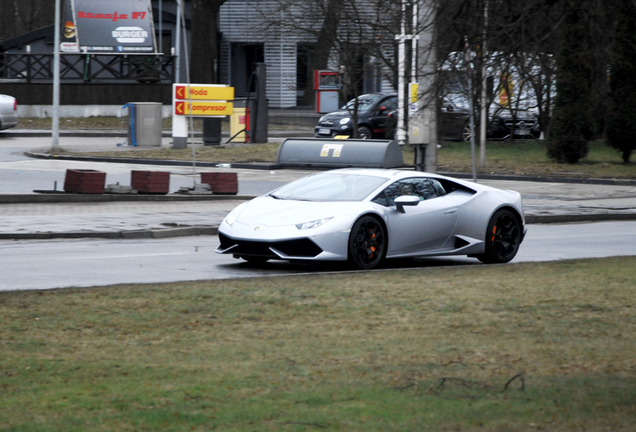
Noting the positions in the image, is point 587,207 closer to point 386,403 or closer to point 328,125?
point 328,125

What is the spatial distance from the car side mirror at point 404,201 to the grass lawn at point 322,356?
1952 millimetres

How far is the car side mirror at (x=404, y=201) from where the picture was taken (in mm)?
11398

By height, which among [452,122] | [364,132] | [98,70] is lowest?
[364,132]

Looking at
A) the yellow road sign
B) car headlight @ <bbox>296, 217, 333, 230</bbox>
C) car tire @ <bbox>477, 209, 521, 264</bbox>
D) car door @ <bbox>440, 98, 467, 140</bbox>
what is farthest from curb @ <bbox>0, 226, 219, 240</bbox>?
car door @ <bbox>440, 98, 467, 140</bbox>

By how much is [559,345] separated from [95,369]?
10.0 feet

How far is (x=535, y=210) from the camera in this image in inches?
781

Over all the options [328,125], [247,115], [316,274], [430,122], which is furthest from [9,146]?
[316,274]

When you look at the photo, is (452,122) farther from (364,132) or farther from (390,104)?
(364,132)

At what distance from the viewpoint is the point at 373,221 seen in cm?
1125

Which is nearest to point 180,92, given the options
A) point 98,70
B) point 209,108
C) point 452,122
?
point 209,108

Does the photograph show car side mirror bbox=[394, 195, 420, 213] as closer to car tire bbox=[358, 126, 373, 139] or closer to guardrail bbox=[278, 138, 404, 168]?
guardrail bbox=[278, 138, 404, 168]

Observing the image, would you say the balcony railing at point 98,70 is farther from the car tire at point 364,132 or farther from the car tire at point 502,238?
the car tire at point 502,238

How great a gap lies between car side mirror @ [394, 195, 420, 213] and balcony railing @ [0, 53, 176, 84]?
112ft

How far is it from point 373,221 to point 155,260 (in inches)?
107
